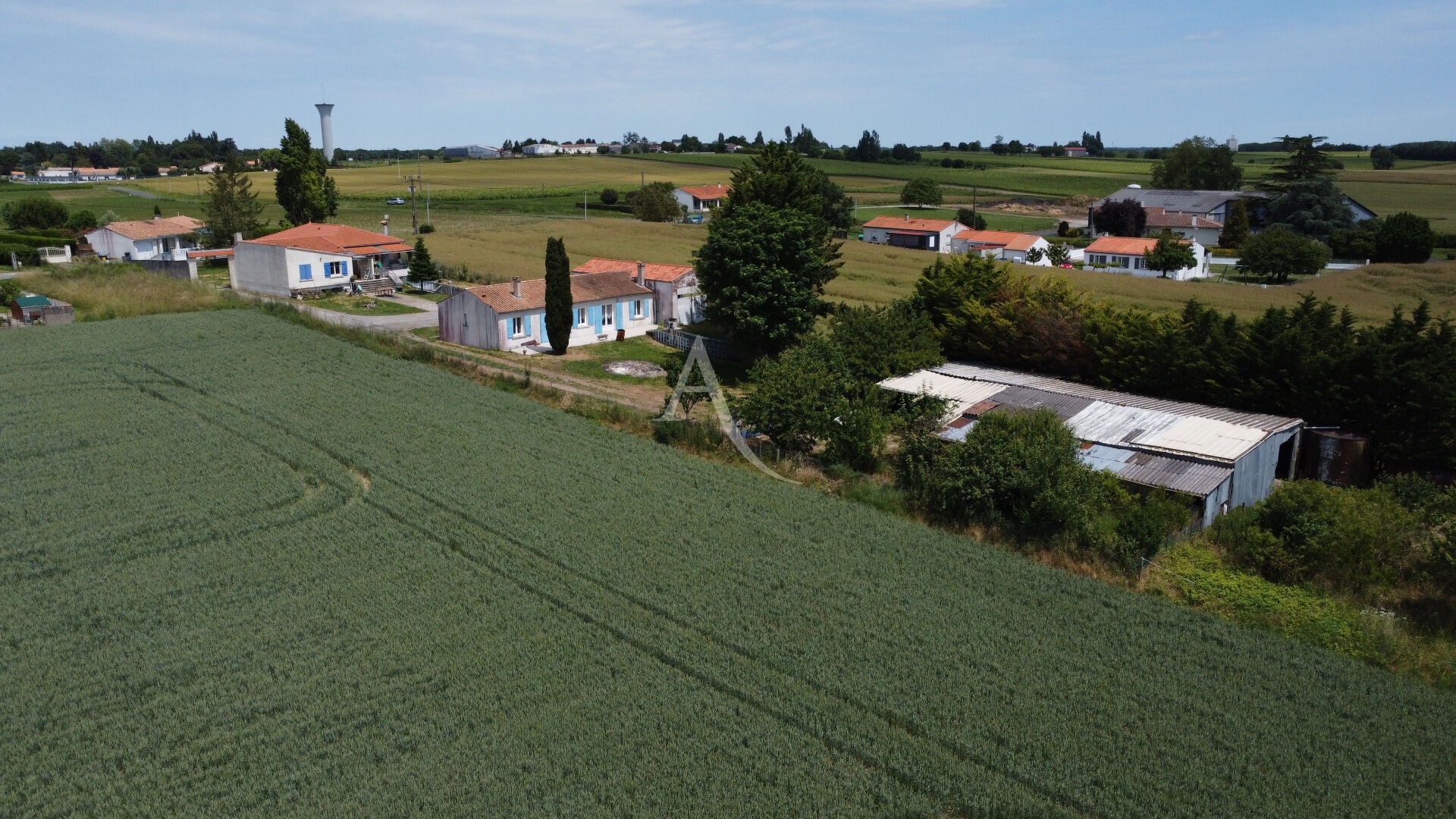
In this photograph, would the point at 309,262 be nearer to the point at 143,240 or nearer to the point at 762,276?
the point at 143,240

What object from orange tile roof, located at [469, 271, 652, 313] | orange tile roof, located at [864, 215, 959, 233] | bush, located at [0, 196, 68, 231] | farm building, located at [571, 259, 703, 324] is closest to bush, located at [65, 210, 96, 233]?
bush, located at [0, 196, 68, 231]

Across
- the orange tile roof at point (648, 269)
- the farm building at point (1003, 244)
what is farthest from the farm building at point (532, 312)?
the farm building at point (1003, 244)

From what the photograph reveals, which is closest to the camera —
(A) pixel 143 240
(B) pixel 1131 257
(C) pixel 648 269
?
(C) pixel 648 269

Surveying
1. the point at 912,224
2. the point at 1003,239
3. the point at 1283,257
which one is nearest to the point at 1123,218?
the point at 1003,239

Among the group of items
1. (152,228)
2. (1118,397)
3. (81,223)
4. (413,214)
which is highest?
(413,214)

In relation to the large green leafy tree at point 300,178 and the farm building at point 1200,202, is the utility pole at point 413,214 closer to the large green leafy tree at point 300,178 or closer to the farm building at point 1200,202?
the large green leafy tree at point 300,178

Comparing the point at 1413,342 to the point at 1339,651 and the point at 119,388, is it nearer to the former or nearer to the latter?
the point at 1339,651

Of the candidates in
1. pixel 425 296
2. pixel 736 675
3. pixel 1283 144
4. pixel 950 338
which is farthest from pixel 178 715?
pixel 1283 144
